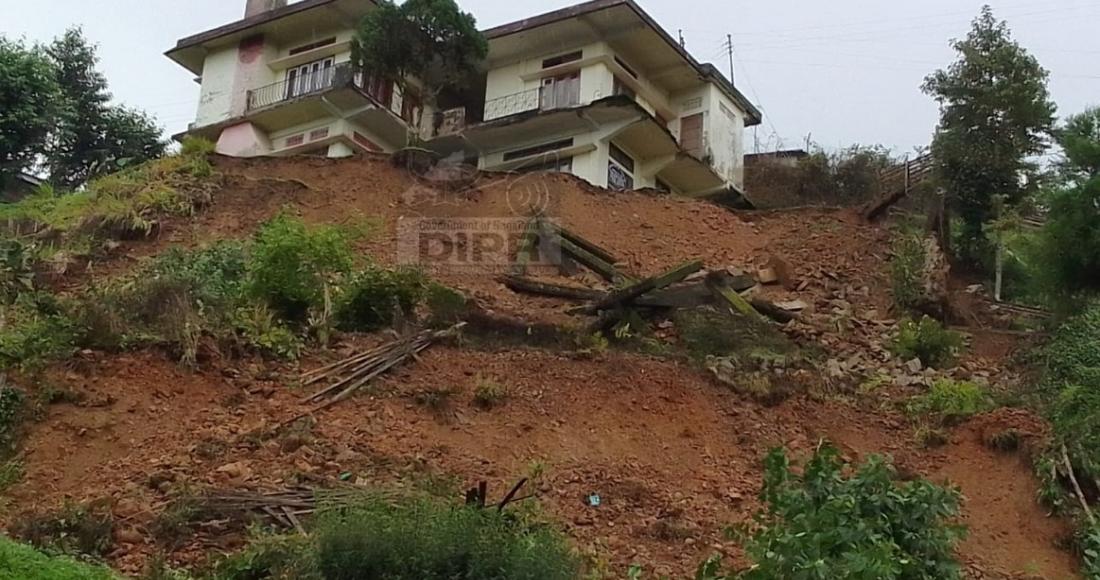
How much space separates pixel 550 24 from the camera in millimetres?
27562

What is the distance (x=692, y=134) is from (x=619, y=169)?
2.98 metres

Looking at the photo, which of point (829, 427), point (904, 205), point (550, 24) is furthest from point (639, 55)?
point (829, 427)

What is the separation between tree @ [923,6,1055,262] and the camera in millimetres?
22312

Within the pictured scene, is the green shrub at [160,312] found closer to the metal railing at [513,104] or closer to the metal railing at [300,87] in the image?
the metal railing at [513,104]

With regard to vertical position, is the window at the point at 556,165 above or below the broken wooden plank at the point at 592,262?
above

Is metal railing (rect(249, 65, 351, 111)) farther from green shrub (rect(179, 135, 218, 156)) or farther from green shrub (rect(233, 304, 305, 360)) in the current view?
green shrub (rect(233, 304, 305, 360))

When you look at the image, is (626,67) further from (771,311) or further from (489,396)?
(489,396)

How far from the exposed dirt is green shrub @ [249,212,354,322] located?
80cm

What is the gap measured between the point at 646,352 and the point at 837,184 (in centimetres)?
1332

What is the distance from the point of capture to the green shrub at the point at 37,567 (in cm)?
885

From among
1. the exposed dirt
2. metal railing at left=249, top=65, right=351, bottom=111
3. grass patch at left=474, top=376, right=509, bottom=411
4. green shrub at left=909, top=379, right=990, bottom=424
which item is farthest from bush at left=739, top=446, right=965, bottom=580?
metal railing at left=249, top=65, right=351, bottom=111

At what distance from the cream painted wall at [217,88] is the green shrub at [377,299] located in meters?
14.7

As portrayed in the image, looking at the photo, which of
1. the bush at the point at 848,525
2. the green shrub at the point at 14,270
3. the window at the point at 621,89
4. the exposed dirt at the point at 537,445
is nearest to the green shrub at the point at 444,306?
the exposed dirt at the point at 537,445

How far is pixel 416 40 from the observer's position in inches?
949
